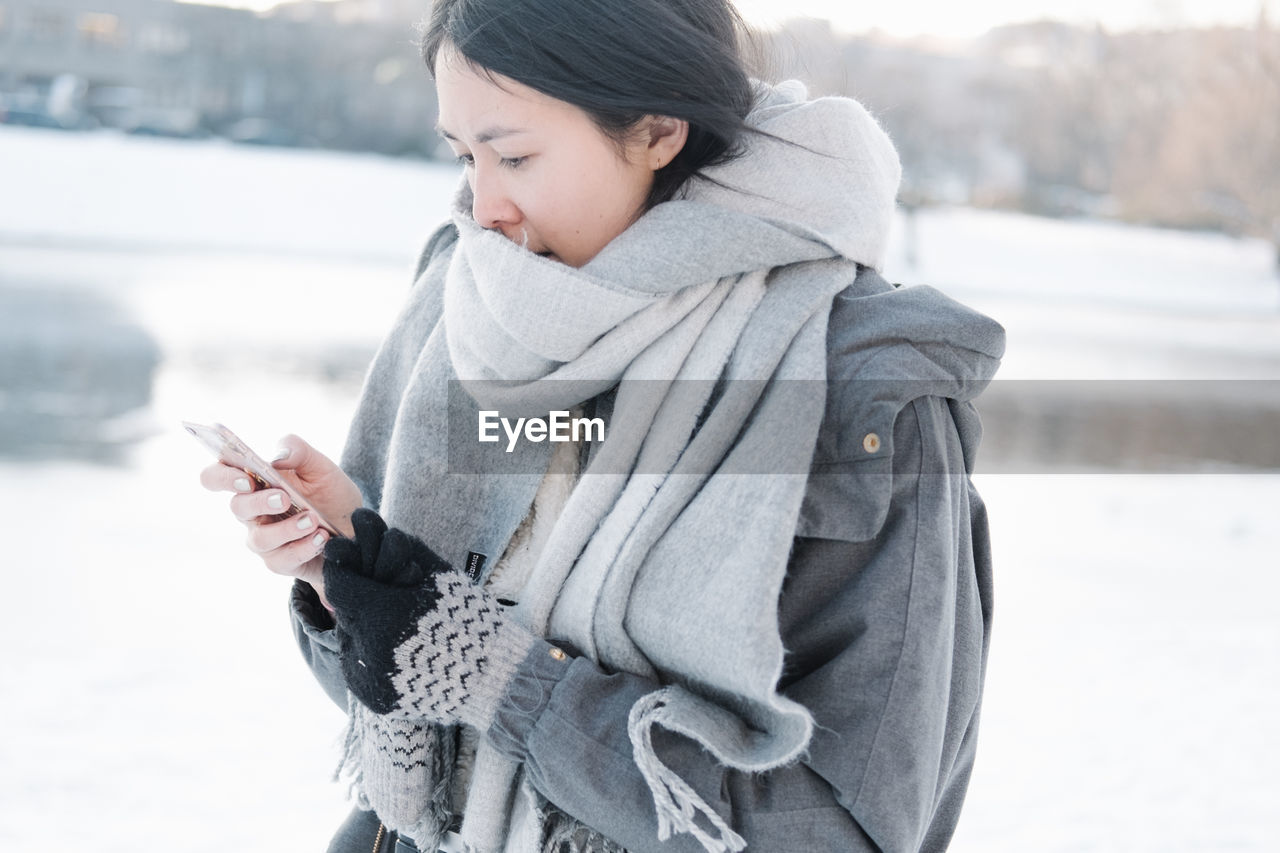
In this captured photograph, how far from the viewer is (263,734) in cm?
323

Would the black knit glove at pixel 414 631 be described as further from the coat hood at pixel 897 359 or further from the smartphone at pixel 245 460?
the coat hood at pixel 897 359

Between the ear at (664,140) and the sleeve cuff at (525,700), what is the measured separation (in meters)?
0.54

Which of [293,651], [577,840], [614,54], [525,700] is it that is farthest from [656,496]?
[293,651]

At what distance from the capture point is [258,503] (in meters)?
1.17

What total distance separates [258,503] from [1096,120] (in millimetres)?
36342

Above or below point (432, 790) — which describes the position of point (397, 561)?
above

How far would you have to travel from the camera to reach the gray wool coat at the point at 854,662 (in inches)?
42.0

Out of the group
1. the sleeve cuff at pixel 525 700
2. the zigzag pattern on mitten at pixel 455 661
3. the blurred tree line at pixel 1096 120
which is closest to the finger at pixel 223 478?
the zigzag pattern on mitten at pixel 455 661

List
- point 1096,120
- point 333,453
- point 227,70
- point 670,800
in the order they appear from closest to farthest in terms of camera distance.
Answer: point 670,800
point 333,453
point 227,70
point 1096,120

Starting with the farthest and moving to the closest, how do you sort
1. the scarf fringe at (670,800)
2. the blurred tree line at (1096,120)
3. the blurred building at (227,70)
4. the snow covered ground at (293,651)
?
the blurred tree line at (1096,120), the blurred building at (227,70), the snow covered ground at (293,651), the scarf fringe at (670,800)

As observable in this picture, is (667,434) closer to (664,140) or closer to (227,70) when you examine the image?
(664,140)

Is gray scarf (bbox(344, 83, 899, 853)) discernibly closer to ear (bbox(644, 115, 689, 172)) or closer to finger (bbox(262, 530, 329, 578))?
ear (bbox(644, 115, 689, 172))

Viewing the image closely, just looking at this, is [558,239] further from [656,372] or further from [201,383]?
[201,383]

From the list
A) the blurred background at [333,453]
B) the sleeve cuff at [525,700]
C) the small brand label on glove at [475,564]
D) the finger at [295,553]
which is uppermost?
the finger at [295,553]
